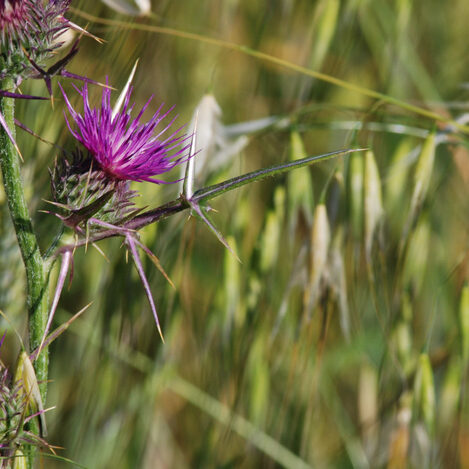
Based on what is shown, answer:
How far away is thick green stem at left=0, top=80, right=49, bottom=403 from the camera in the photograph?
0.47 m

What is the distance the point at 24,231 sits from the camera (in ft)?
1.57

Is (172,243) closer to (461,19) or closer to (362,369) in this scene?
(362,369)

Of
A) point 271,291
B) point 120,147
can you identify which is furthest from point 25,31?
point 271,291

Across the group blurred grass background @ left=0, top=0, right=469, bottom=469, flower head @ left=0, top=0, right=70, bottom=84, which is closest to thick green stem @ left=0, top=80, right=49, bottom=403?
flower head @ left=0, top=0, right=70, bottom=84

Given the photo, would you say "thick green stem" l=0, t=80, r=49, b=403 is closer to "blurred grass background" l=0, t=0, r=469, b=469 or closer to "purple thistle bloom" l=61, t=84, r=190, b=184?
"purple thistle bloom" l=61, t=84, r=190, b=184

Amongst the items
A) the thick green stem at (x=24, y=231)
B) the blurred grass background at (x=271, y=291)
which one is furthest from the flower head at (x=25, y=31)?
the blurred grass background at (x=271, y=291)

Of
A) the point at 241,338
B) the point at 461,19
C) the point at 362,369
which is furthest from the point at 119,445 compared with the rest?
the point at 461,19

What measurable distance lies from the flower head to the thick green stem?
1 cm

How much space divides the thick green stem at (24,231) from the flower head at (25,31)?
15 mm

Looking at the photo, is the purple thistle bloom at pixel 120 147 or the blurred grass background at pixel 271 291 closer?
the purple thistle bloom at pixel 120 147

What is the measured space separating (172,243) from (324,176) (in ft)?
1.81

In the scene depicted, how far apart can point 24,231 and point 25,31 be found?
0.15 meters

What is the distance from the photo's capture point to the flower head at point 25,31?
46 centimetres

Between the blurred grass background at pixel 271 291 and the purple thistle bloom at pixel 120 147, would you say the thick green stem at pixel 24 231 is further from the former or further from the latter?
the blurred grass background at pixel 271 291
